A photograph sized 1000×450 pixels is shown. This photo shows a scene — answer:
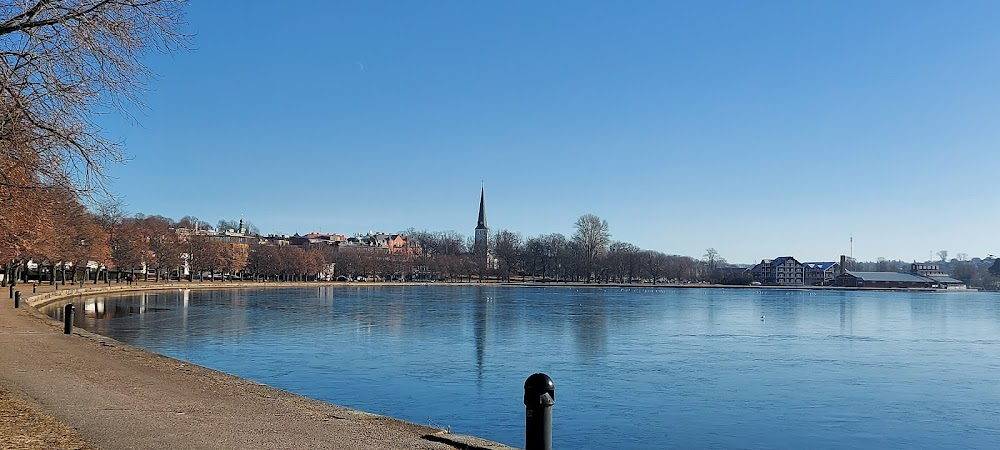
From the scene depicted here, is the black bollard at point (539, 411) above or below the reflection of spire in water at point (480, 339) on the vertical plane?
above

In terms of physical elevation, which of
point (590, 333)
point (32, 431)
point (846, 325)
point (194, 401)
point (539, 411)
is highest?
point (539, 411)

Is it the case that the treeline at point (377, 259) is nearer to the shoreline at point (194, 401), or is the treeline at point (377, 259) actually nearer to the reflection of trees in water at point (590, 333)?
the reflection of trees in water at point (590, 333)

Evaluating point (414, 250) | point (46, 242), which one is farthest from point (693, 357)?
point (414, 250)

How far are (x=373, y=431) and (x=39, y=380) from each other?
21.2 ft

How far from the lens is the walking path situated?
343 inches

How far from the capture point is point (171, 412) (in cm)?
1046

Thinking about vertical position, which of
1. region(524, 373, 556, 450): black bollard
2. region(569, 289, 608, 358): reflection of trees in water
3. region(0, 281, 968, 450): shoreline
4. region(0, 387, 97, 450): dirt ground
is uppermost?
region(524, 373, 556, 450): black bollard

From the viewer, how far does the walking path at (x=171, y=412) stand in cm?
871

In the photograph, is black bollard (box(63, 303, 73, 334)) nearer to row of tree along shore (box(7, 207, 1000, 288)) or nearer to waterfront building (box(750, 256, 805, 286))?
row of tree along shore (box(7, 207, 1000, 288))

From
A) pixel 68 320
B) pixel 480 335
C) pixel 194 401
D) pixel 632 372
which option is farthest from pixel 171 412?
pixel 480 335

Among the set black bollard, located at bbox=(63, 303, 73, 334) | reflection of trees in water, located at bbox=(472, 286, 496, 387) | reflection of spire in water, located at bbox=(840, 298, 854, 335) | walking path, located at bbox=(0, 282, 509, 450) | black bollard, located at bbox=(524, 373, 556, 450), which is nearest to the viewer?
black bollard, located at bbox=(524, 373, 556, 450)

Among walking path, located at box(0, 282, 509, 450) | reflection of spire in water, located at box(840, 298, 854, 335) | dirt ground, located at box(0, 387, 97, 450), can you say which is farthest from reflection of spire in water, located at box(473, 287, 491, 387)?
reflection of spire in water, located at box(840, 298, 854, 335)

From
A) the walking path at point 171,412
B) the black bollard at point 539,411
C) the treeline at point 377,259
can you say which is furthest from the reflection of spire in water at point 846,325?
the treeline at point 377,259

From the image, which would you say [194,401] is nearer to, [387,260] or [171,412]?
[171,412]
